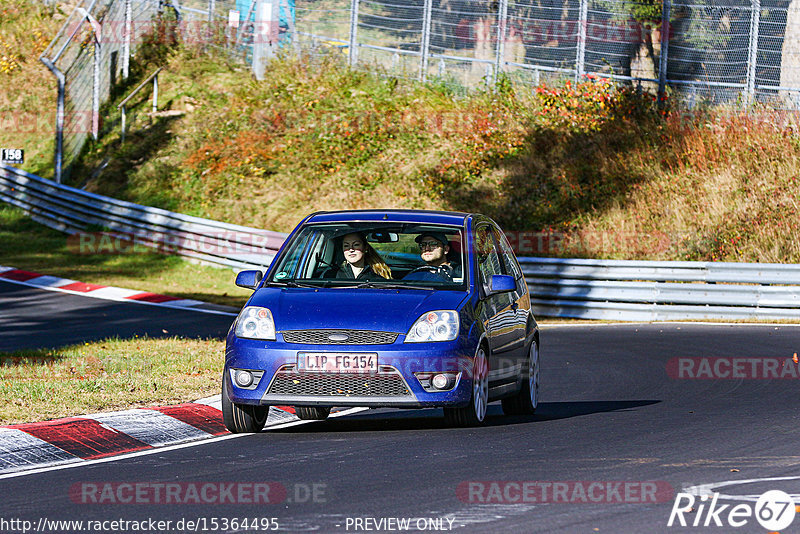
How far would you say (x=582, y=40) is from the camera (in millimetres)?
30031

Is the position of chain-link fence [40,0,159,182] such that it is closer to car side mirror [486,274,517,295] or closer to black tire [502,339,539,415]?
black tire [502,339,539,415]

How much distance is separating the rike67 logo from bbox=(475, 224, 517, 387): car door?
2935mm

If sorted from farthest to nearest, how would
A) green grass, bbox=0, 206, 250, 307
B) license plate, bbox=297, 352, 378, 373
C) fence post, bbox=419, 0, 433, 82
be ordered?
fence post, bbox=419, 0, 433, 82 → green grass, bbox=0, 206, 250, 307 → license plate, bbox=297, 352, 378, 373

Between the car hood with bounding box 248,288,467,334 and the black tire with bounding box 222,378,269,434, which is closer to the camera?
the car hood with bounding box 248,288,467,334

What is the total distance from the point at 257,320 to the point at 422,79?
26210mm

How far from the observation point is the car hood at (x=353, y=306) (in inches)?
333

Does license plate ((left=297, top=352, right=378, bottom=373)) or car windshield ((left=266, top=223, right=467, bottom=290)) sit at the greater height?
car windshield ((left=266, top=223, right=467, bottom=290))

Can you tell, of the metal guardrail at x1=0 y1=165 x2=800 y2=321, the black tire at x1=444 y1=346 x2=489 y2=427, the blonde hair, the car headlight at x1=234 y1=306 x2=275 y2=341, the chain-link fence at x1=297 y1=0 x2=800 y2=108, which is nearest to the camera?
the car headlight at x1=234 y1=306 x2=275 y2=341

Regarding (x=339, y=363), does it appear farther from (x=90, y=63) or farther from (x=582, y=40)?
(x=90, y=63)

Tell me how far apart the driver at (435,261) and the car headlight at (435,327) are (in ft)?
2.42

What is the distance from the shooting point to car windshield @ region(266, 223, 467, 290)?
9.40 metres

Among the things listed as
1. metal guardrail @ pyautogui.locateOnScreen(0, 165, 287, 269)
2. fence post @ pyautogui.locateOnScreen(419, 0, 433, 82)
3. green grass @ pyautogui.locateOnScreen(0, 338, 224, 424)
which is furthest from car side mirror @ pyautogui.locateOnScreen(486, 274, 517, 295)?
fence post @ pyautogui.locateOnScreen(419, 0, 433, 82)

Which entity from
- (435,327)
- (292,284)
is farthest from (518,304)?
(292,284)

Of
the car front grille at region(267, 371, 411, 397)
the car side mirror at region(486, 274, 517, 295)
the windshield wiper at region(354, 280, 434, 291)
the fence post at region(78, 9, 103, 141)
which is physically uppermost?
the fence post at region(78, 9, 103, 141)
